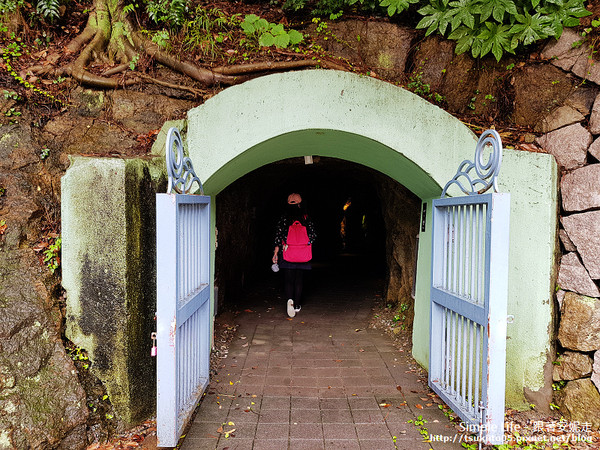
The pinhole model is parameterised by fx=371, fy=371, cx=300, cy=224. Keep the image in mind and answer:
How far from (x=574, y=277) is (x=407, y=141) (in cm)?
208

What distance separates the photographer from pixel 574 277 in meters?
3.59

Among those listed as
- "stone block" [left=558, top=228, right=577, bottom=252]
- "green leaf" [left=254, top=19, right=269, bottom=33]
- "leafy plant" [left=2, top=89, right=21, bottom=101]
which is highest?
"green leaf" [left=254, top=19, right=269, bottom=33]

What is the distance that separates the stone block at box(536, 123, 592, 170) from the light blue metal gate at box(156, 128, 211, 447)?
363 cm

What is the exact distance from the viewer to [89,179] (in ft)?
9.96

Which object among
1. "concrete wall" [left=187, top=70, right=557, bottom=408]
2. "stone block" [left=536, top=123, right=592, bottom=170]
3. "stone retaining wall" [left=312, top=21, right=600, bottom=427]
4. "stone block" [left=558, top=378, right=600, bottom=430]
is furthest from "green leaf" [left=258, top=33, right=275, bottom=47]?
"stone block" [left=558, top=378, right=600, bottom=430]

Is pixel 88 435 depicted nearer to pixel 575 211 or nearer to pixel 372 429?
pixel 372 429

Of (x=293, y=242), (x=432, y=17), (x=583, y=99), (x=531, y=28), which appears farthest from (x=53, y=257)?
(x=583, y=99)

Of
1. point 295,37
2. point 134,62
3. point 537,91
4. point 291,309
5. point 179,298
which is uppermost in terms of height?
point 295,37

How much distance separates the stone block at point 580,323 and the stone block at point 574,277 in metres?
0.06

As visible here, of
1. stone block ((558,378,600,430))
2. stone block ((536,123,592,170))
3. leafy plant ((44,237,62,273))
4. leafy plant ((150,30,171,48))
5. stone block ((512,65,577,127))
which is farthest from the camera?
leafy plant ((150,30,171,48))

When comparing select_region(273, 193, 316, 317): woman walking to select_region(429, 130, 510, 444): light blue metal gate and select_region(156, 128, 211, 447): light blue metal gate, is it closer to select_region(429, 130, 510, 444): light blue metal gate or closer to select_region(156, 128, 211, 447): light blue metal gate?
select_region(156, 128, 211, 447): light blue metal gate

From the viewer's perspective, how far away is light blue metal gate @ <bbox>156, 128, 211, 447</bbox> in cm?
266

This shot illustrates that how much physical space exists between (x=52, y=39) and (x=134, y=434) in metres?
4.83

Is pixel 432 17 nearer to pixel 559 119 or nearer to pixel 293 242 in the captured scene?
pixel 559 119
